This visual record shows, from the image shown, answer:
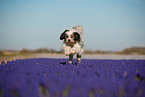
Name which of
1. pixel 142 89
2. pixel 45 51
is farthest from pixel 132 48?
pixel 142 89

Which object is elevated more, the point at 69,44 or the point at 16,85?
the point at 69,44

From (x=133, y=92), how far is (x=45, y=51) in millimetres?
23224

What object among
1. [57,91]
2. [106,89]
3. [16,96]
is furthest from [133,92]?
[16,96]

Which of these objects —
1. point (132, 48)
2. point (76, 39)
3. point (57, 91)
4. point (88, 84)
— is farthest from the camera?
point (132, 48)

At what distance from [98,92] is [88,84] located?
0.25 meters

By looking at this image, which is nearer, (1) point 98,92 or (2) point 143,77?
(1) point 98,92

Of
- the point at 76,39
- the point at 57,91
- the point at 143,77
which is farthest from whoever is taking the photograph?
the point at 76,39

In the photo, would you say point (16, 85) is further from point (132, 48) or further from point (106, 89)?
point (132, 48)

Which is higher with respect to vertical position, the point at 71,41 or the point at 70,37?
the point at 70,37

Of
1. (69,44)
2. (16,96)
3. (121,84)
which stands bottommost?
(16,96)

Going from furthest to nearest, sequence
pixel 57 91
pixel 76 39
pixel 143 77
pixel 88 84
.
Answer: pixel 76 39
pixel 143 77
pixel 88 84
pixel 57 91

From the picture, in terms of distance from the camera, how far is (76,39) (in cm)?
676

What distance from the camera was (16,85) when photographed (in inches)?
125

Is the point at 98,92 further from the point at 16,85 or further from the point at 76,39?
the point at 76,39
